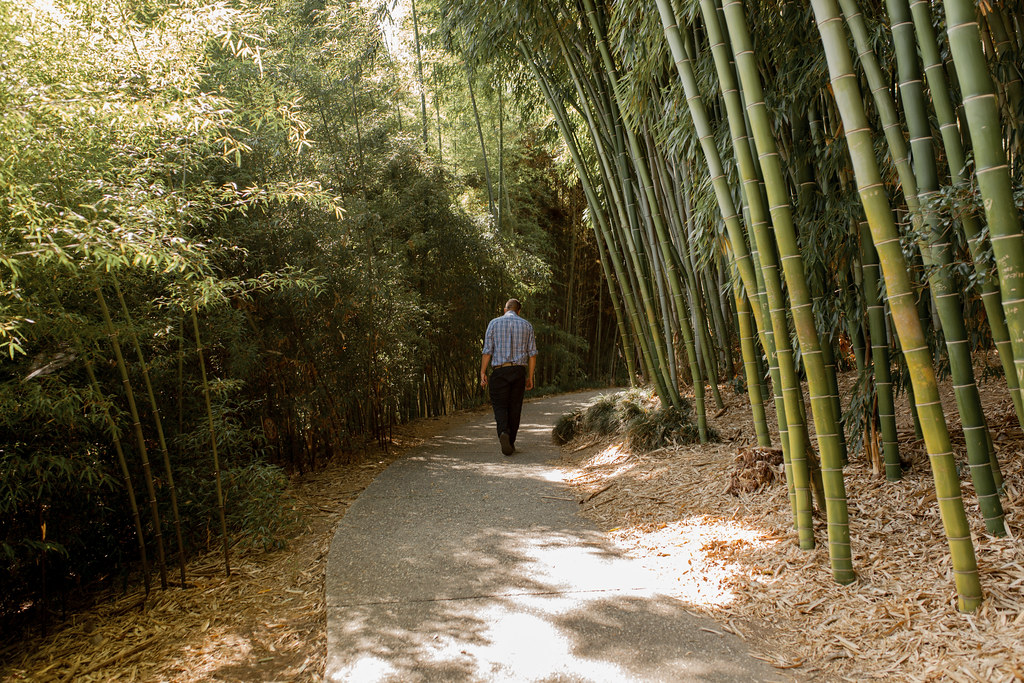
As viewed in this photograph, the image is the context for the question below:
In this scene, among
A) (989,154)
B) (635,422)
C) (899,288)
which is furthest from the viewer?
(635,422)

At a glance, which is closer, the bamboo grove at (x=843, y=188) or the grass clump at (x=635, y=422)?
the bamboo grove at (x=843, y=188)

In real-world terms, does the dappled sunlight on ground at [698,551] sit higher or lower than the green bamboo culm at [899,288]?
lower

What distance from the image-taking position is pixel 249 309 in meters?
4.04

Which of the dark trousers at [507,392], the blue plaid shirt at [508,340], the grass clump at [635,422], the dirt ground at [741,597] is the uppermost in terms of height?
the blue plaid shirt at [508,340]

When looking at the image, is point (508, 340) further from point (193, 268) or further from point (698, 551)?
point (698, 551)

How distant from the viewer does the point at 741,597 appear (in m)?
2.09

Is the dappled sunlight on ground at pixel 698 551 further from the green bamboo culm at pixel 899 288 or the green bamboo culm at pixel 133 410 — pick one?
the green bamboo culm at pixel 133 410

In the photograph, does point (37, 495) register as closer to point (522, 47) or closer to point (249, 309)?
point (249, 309)

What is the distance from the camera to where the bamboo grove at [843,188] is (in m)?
1.63

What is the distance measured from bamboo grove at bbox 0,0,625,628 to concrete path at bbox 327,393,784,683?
730 millimetres

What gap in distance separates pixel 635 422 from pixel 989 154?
2.92 m

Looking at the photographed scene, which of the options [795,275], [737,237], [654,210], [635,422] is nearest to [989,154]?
[795,275]

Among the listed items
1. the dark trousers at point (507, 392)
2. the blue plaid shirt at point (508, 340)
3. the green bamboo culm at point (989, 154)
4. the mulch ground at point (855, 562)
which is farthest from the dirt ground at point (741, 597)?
the blue plaid shirt at point (508, 340)

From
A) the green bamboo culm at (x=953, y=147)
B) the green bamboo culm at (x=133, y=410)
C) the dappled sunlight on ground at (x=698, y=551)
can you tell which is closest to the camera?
the green bamboo culm at (x=953, y=147)
